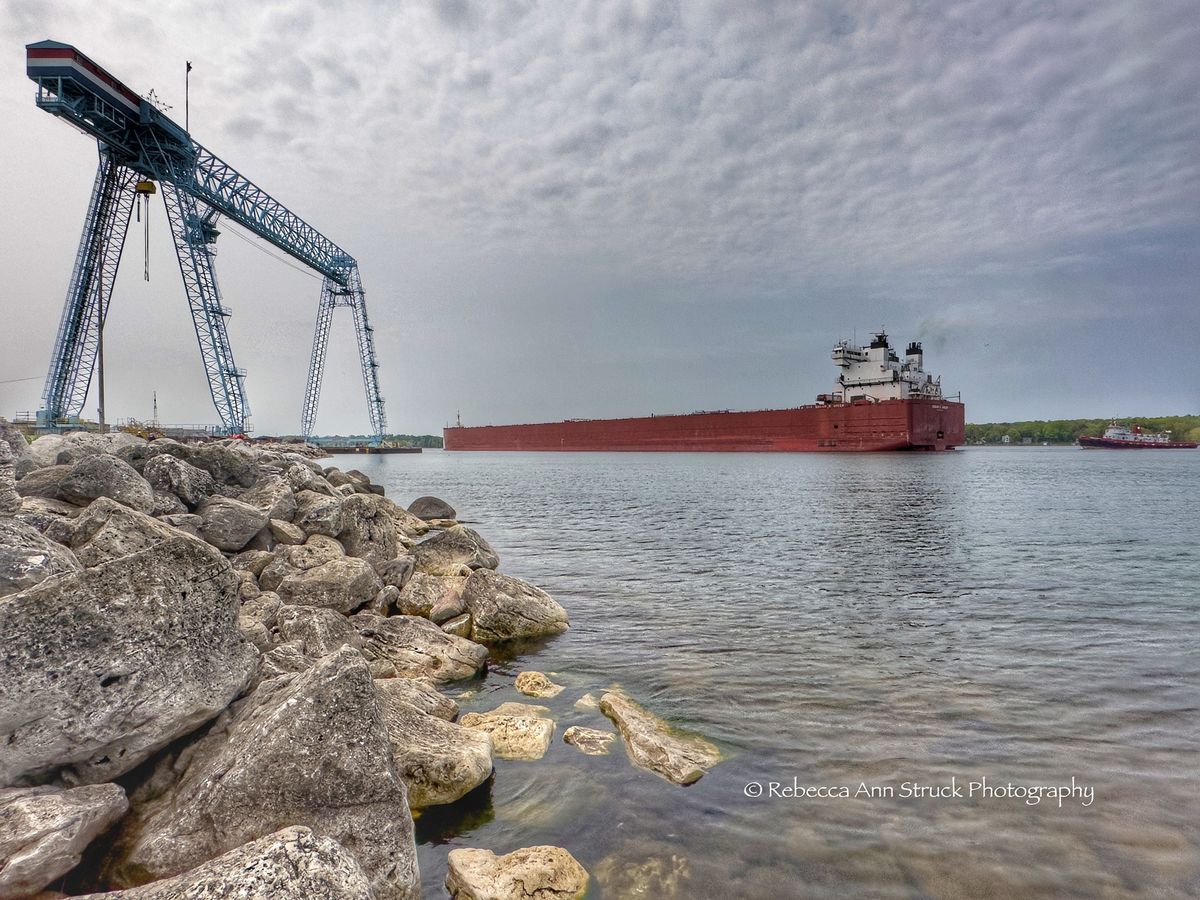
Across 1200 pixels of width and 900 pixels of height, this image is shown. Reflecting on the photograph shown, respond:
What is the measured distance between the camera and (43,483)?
6.66 m

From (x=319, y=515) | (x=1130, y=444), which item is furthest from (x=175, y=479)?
(x=1130, y=444)

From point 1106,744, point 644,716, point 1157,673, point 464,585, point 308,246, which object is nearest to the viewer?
point 1106,744

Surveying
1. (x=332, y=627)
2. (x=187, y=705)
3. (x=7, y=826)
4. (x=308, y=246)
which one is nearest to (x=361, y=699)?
(x=187, y=705)

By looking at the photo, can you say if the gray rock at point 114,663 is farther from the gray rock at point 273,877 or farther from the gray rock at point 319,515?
the gray rock at point 319,515

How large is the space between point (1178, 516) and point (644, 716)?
21991 millimetres

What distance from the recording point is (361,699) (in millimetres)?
3340

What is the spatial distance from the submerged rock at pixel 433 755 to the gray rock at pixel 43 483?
498cm

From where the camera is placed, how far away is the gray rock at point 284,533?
305 inches

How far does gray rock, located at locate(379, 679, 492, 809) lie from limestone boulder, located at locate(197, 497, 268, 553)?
3811 millimetres

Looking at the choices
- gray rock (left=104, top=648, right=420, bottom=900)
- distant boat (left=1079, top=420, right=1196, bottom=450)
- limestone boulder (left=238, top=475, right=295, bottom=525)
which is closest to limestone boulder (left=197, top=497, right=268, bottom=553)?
limestone boulder (left=238, top=475, right=295, bottom=525)

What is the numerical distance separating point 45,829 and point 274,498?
19.4 feet

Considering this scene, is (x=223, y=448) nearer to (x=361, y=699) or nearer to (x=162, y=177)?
(x=361, y=699)

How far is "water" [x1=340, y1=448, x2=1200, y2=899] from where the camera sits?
3.48 metres

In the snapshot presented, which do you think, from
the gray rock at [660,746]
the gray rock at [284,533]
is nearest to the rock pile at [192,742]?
the gray rock at [660,746]
